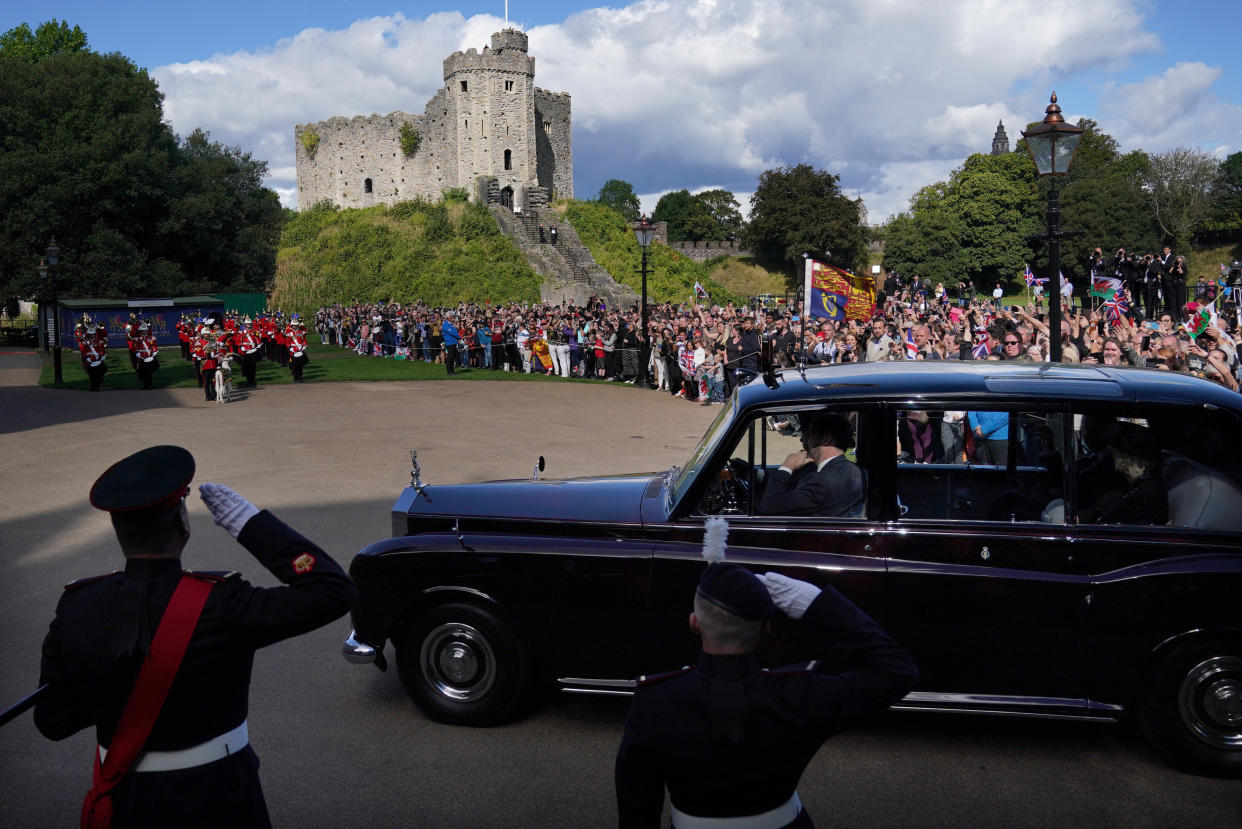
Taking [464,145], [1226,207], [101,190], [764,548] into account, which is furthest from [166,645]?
[1226,207]

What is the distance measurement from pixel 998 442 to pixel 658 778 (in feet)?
12.5

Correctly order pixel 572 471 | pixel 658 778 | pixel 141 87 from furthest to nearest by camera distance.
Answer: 1. pixel 141 87
2. pixel 572 471
3. pixel 658 778

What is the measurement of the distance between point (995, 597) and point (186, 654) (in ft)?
12.6

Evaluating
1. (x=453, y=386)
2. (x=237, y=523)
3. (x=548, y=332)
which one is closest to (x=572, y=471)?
(x=237, y=523)

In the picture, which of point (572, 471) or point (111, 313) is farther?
point (111, 313)

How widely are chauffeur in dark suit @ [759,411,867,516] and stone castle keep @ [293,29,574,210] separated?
7109cm

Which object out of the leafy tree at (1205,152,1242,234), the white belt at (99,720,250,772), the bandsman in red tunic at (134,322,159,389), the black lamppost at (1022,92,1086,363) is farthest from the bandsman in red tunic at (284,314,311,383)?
the leafy tree at (1205,152,1242,234)

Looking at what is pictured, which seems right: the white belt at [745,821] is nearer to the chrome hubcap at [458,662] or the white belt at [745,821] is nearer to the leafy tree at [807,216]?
the chrome hubcap at [458,662]

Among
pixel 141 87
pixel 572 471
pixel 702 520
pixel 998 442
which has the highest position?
pixel 141 87

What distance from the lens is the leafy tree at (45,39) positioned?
62562 millimetres

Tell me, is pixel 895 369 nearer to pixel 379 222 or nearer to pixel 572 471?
pixel 572 471

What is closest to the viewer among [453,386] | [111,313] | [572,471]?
[572,471]

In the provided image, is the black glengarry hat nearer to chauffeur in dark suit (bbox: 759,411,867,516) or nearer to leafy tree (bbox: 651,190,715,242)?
chauffeur in dark suit (bbox: 759,411,867,516)

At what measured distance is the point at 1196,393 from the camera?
208 inches
